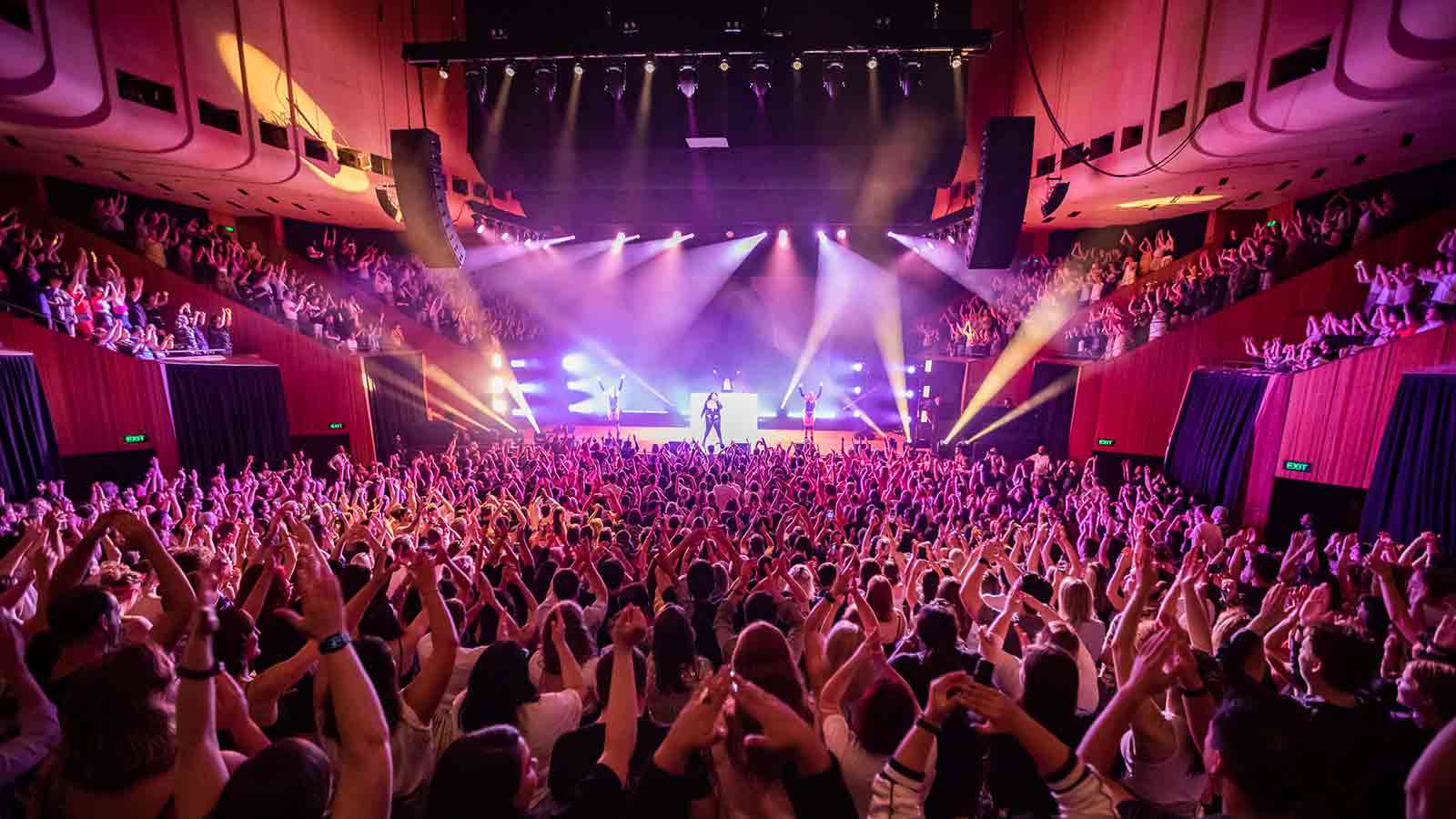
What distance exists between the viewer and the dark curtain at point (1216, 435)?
781cm

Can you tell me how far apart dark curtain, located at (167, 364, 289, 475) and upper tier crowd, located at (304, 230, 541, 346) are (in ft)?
11.9

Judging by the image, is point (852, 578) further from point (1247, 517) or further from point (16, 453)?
point (16, 453)

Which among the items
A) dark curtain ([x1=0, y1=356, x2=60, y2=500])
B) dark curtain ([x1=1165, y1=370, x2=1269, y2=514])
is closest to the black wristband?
dark curtain ([x1=0, y1=356, x2=60, y2=500])

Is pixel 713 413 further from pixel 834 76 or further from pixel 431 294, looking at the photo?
pixel 834 76

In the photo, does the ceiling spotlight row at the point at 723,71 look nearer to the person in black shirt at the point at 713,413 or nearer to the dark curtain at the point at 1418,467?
the dark curtain at the point at 1418,467

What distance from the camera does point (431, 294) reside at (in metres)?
14.5

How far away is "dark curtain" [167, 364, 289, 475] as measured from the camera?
870 centimetres

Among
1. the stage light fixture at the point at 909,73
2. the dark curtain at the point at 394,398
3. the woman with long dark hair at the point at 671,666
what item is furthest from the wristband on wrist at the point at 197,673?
the dark curtain at the point at 394,398

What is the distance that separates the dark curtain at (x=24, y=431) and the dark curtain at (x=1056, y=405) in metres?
14.0

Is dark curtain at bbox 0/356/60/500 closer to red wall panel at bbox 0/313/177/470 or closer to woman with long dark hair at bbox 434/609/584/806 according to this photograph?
red wall panel at bbox 0/313/177/470

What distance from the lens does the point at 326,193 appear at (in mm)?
10430

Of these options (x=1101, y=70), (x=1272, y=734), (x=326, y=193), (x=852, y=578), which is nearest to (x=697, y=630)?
(x=852, y=578)

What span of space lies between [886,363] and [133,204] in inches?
610

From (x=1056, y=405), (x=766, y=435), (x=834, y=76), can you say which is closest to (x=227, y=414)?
(x=834, y=76)
